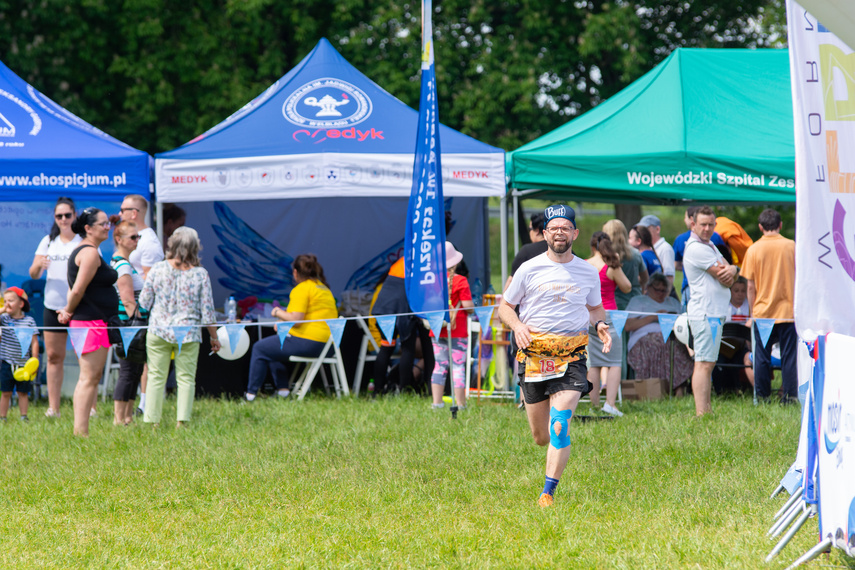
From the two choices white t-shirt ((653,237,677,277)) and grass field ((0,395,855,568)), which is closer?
grass field ((0,395,855,568))

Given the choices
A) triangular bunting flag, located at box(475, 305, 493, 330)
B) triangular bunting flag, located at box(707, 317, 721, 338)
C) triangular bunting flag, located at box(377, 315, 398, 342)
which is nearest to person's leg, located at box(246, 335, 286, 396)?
triangular bunting flag, located at box(377, 315, 398, 342)

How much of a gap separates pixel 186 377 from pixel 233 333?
3.47ft

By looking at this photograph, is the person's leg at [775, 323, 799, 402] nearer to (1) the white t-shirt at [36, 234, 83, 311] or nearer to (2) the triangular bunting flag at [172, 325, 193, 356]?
(2) the triangular bunting flag at [172, 325, 193, 356]

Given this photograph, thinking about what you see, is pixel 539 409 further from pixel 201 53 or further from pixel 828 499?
pixel 201 53

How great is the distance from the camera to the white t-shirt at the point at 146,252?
8195 mm

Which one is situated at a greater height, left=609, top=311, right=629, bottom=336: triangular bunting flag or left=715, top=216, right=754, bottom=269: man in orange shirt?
left=715, top=216, right=754, bottom=269: man in orange shirt

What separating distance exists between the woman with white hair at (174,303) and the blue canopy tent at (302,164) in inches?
64.6

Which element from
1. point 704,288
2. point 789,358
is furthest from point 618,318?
point 789,358

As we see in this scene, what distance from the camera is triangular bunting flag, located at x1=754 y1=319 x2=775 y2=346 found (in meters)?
7.97

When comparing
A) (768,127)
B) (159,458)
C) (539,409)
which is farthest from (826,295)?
(768,127)

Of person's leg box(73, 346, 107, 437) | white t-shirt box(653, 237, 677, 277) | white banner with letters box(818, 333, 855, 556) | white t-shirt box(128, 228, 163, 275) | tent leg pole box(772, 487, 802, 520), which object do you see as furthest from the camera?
white t-shirt box(653, 237, 677, 277)

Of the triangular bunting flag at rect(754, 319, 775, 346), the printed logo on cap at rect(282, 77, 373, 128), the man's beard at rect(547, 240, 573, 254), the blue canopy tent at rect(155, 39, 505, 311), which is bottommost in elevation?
the triangular bunting flag at rect(754, 319, 775, 346)

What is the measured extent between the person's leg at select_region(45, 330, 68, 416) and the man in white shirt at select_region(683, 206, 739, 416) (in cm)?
505

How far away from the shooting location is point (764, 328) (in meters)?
8.00
